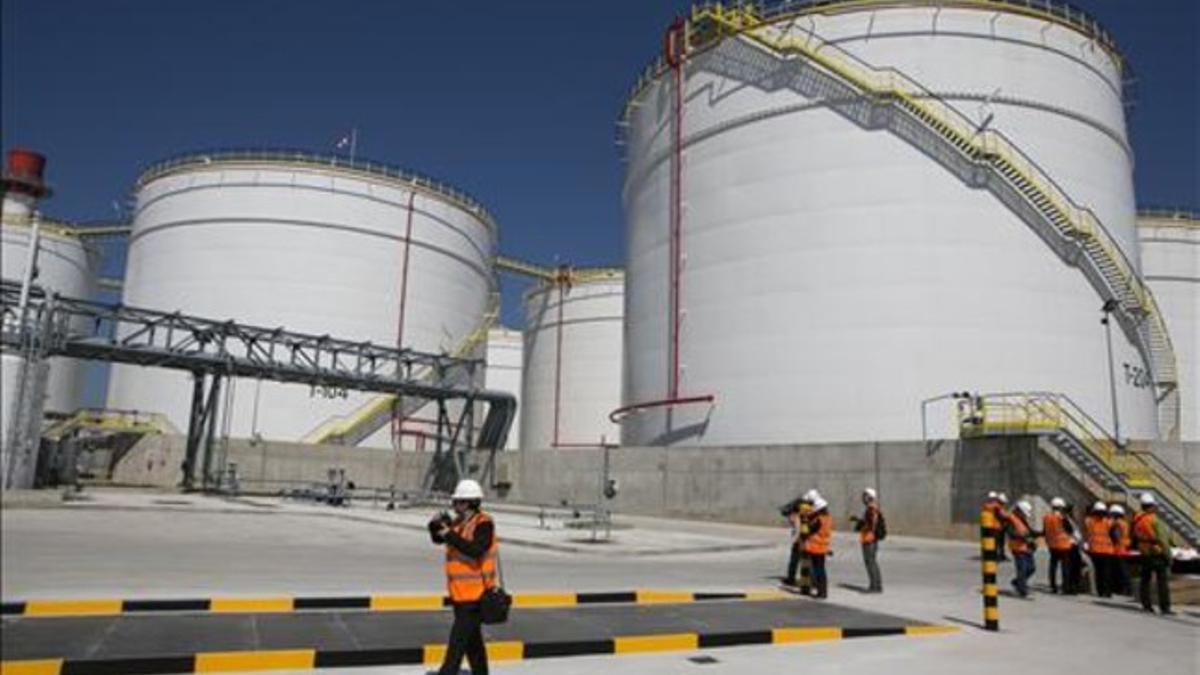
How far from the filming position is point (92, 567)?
11922 millimetres

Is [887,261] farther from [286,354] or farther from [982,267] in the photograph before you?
[286,354]

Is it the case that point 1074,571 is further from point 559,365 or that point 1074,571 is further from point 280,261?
point 559,365

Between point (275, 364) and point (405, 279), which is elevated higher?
point (405, 279)

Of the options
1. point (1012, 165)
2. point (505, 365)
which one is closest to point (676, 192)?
point (1012, 165)

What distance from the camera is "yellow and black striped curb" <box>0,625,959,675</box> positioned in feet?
21.7

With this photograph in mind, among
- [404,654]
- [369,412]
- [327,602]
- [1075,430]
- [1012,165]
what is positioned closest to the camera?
[404,654]

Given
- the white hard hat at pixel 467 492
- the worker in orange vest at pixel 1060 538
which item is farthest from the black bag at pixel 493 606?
the worker in orange vest at pixel 1060 538

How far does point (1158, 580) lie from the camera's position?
42.2ft

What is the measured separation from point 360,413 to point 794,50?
88.6 ft

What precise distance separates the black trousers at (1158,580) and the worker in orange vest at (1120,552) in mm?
877

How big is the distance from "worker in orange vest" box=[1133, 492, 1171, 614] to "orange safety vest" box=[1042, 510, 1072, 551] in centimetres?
129

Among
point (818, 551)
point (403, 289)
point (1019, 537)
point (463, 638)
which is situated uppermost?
point (403, 289)

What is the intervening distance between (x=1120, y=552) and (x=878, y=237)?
623 inches

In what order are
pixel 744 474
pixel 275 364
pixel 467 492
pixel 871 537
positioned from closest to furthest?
pixel 467 492 < pixel 871 537 < pixel 744 474 < pixel 275 364
